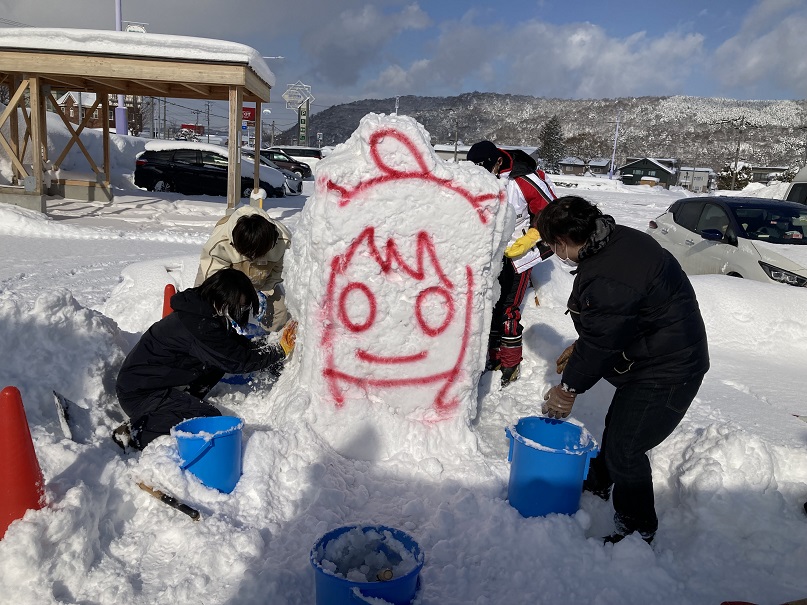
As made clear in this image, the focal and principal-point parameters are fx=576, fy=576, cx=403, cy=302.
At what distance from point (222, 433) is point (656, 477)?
2.16 metres

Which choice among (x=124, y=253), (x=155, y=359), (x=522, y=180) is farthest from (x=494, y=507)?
(x=124, y=253)

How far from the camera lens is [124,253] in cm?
864

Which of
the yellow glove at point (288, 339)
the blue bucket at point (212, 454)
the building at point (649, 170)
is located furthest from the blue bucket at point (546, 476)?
the building at point (649, 170)

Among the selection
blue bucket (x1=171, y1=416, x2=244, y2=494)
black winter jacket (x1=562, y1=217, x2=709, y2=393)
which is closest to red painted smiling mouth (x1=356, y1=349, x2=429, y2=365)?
blue bucket (x1=171, y1=416, x2=244, y2=494)

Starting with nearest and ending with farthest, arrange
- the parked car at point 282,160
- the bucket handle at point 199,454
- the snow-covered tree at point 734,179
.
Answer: the bucket handle at point 199,454
the parked car at point 282,160
the snow-covered tree at point 734,179

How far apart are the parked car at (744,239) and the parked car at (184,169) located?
11875mm

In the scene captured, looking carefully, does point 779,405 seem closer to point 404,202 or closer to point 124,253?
point 404,202

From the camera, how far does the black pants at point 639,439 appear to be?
2.44m

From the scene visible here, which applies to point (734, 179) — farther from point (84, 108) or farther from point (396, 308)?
point (396, 308)

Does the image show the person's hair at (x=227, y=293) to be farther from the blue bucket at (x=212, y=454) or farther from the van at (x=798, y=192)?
the van at (x=798, y=192)

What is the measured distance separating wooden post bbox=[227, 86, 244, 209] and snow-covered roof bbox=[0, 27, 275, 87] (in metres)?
0.65

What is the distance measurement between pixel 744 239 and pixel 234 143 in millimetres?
8343

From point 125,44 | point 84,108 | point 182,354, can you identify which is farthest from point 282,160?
point 182,354

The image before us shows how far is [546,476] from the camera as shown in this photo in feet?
8.43
